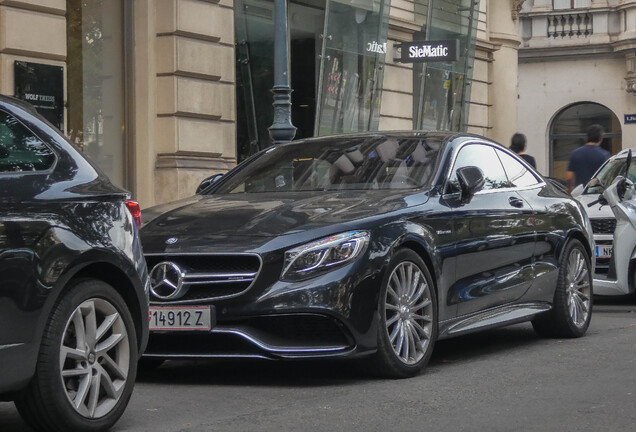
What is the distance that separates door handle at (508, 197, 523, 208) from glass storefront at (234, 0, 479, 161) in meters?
11.2

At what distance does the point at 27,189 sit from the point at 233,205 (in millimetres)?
2832

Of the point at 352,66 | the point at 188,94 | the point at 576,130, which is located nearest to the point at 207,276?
→ the point at 188,94

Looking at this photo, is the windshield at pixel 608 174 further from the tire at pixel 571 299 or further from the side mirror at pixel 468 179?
the side mirror at pixel 468 179

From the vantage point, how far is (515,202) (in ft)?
31.4

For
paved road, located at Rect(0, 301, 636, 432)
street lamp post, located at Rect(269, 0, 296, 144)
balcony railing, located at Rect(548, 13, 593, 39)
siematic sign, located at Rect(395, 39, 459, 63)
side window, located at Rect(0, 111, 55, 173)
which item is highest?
balcony railing, located at Rect(548, 13, 593, 39)

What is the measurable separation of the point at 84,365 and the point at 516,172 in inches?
197

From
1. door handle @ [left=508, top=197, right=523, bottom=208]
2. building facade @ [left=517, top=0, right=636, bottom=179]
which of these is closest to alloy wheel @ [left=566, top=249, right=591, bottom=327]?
door handle @ [left=508, top=197, right=523, bottom=208]

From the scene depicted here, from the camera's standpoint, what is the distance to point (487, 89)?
102ft

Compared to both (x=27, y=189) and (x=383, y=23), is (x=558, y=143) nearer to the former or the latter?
(x=383, y=23)

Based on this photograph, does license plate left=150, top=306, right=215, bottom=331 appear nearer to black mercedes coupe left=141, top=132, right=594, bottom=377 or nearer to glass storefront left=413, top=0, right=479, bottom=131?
black mercedes coupe left=141, top=132, right=594, bottom=377

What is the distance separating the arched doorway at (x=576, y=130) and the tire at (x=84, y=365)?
3712cm

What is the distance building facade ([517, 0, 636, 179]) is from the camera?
41250 mm

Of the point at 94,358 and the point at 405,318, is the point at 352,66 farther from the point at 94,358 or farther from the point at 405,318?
the point at 94,358

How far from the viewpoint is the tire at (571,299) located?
1007 cm
